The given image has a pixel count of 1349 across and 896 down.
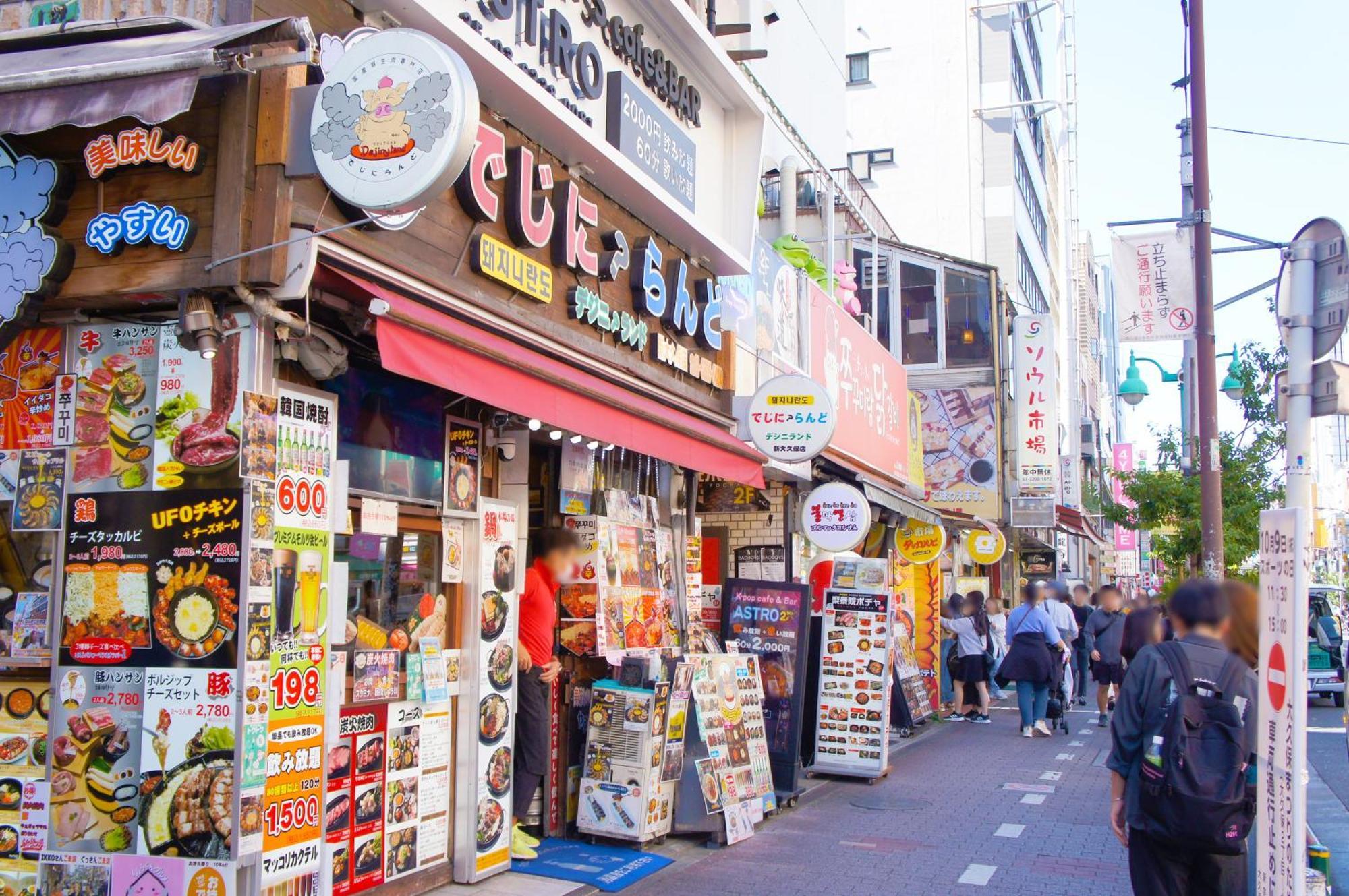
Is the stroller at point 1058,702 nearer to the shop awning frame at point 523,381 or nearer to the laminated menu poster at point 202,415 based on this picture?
the shop awning frame at point 523,381

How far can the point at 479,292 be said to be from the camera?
676cm

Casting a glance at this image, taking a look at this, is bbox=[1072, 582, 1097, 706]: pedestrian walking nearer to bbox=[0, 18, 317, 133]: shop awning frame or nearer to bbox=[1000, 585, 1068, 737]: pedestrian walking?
bbox=[1000, 585, 1068, 737]: pedestrian walking

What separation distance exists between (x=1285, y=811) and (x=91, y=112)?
504 cm

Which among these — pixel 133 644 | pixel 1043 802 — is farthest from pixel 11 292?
pixel 1043 802

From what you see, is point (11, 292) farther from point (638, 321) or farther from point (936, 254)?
point (936, 254)

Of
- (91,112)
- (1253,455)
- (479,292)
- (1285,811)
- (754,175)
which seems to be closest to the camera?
(1285,811)

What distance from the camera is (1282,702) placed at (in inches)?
153

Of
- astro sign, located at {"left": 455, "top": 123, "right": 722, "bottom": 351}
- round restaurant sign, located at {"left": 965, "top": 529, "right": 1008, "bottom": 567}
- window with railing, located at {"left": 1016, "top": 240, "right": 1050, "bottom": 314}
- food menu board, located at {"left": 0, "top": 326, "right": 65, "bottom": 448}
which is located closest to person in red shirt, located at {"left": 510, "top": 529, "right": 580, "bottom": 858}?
astro sign, located at {"left": 455, "top": 123, "right": 722, "bottom": 351}

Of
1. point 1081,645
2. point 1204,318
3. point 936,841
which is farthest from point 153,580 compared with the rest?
point 1081,645

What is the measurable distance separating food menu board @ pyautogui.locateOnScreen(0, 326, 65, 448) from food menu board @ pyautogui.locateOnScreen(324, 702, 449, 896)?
6.89 ft

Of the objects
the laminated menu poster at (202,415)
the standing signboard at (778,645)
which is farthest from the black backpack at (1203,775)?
the standing signboard at (778,645)

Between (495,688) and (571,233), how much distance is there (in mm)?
3031

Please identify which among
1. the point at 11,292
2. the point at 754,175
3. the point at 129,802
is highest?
the point at 754,175

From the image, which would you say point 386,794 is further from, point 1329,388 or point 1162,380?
point 1162,380
